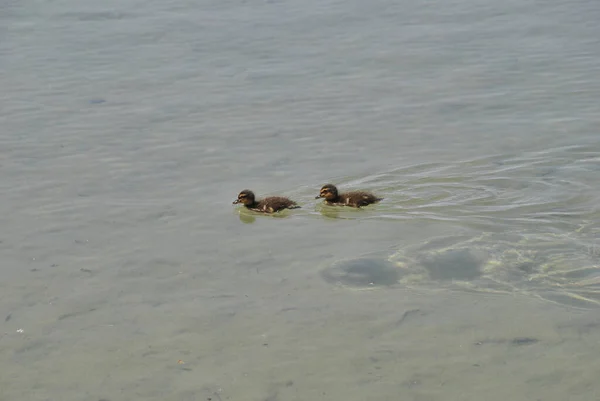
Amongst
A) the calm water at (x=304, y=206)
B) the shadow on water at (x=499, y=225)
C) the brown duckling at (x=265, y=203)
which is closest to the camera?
the calm water at (x=304, y=206)

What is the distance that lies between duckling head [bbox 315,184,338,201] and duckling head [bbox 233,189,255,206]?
553 mm

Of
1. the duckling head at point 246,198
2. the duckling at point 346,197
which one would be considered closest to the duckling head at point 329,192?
the duckling at point 346,197

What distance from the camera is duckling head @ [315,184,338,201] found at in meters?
8.50

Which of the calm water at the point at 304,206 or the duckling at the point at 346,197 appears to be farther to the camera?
the duckling at the point at 346,197

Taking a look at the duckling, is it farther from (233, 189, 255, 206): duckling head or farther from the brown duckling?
(233, 189, 255, 206): duckling head

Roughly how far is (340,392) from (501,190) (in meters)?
3.53

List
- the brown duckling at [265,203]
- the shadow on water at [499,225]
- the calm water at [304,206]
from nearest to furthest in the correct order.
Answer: the calm water at [304,206] < the shadow on water at [499,225] < the brown duckling at [265,203]

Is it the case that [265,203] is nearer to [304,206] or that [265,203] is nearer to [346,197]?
[304,206]

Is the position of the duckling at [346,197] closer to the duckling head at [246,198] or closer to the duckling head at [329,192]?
the duckling head at [329,192]

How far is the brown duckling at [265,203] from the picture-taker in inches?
331

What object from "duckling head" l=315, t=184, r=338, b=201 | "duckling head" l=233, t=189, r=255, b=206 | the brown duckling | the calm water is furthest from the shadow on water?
"duckling head" l=233, t=189, r=255, b=206

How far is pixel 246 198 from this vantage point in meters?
8.50

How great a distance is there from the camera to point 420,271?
704 cm

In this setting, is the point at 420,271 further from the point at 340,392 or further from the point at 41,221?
the point at 41,221
